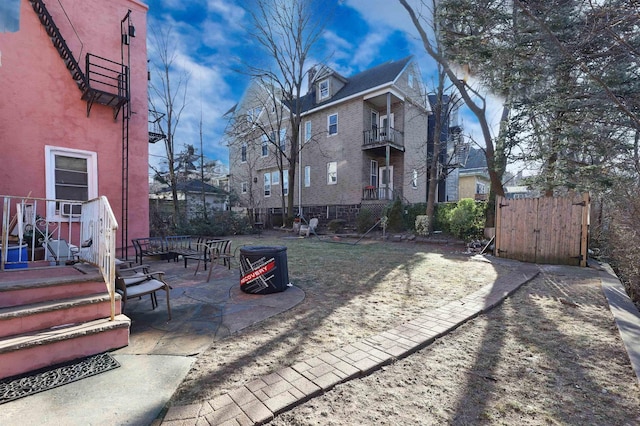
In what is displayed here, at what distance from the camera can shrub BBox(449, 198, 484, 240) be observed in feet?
38.1

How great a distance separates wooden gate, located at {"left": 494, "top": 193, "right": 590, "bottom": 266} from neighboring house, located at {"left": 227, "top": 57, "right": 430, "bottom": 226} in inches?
305

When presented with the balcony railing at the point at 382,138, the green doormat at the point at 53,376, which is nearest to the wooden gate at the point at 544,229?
the balcony railing at the point at 382,138

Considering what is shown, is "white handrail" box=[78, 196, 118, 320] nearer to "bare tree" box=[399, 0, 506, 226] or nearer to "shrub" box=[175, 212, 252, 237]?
"shrub" box=[175, 212, 252, 237]

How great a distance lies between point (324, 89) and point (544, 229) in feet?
54.7

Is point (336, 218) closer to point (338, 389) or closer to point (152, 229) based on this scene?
point (152, 229)

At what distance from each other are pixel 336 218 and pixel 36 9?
1534cm

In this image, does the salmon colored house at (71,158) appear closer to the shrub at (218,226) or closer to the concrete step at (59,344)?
the concrete step at (59,344)

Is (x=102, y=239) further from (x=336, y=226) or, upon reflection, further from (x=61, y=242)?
(x=336, y=226)

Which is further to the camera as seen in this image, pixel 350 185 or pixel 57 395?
pixel 350 185

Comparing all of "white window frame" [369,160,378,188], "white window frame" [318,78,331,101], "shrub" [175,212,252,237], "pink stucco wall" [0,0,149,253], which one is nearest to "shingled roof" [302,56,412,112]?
"white window frame" [318,78,331,101]

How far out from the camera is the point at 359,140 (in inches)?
720


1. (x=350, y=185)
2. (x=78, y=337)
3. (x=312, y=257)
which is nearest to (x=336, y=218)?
(x=350, y=185)

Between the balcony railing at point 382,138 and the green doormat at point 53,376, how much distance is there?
16354mm

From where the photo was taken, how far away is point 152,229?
1391 cm
